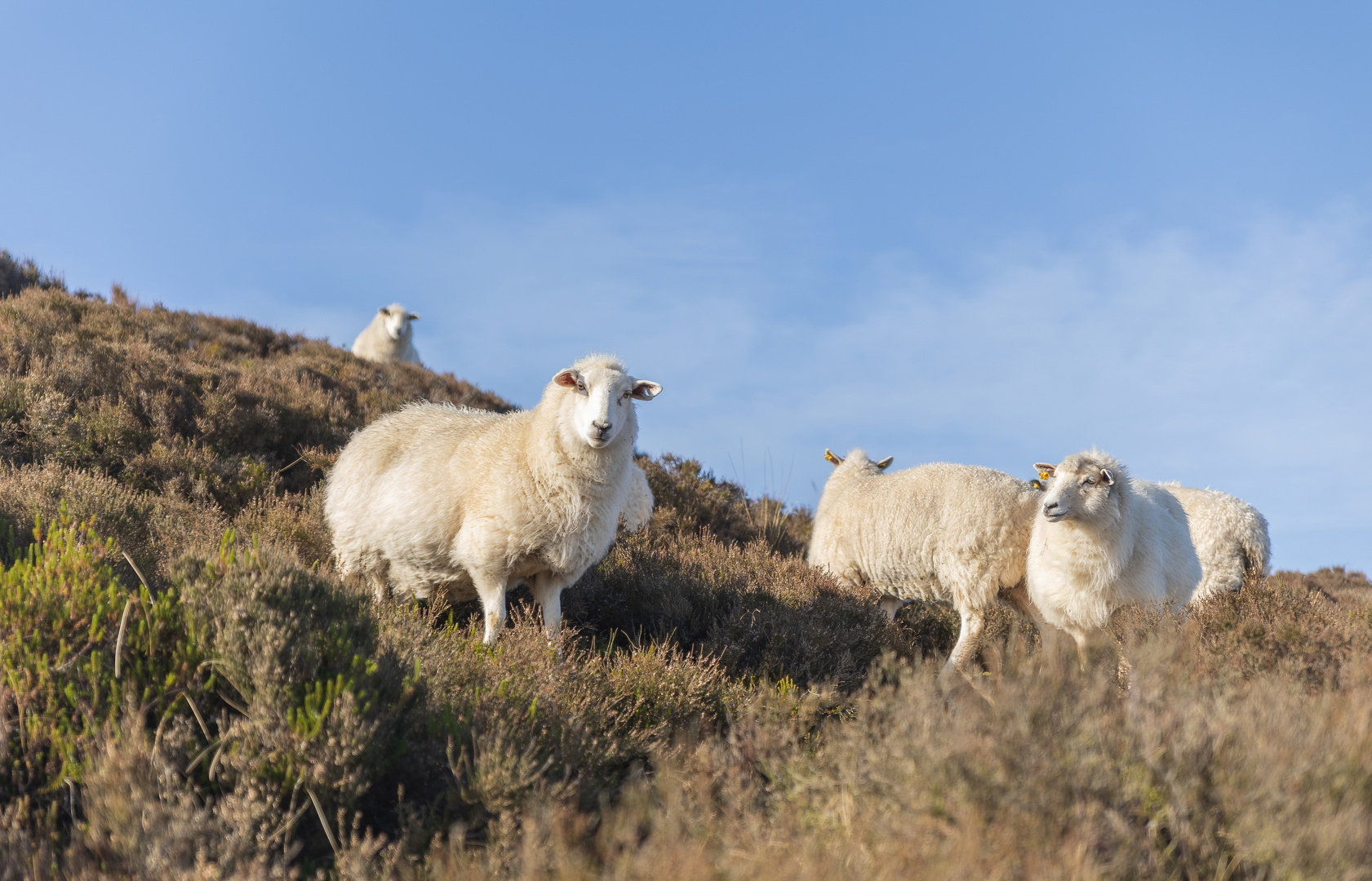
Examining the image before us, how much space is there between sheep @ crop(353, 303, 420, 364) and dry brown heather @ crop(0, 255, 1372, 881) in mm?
12175

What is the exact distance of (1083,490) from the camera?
6.77 meters

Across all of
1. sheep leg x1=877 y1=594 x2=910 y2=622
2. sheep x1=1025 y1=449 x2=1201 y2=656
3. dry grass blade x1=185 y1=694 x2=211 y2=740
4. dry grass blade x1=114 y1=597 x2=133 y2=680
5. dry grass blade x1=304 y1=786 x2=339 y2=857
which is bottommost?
dry grass blade x1=304 y1=786 x2=339 y2=857

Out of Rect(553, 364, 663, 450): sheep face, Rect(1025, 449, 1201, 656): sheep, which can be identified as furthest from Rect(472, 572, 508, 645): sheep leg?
Rect(1025, 449, 1201, 656): sheep

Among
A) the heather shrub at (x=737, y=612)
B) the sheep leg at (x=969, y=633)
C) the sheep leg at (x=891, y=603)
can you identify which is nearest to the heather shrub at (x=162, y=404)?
the heather shrub at (x=737, y=612)

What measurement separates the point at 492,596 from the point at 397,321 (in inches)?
536

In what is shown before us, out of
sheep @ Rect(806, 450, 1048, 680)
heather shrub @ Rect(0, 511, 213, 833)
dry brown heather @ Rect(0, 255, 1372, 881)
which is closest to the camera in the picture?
dry brown heather @ Rect(0, 255, 1372, 881)

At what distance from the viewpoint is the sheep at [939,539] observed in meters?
8.04

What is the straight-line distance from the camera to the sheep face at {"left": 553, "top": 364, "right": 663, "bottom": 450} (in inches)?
226

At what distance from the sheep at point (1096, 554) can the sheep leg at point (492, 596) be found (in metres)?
4.24

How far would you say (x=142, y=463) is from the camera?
26.4 feet

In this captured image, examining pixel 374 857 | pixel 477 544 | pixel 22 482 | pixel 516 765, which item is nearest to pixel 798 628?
pixel 477 544

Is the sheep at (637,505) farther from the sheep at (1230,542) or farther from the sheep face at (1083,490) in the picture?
the sheep at (1230,542)

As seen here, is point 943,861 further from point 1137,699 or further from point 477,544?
point 477,544

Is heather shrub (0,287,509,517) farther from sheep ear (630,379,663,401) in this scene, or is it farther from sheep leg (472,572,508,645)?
sheep ear (630,379,663,401)
